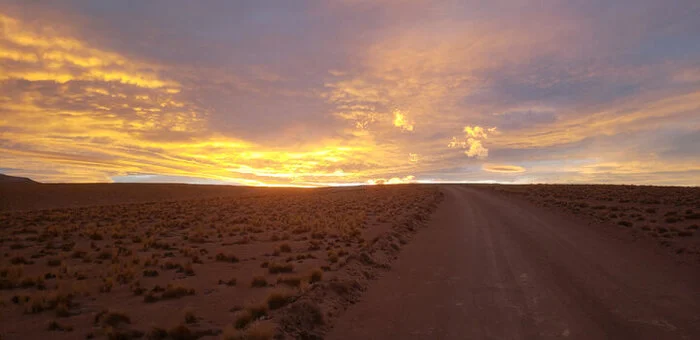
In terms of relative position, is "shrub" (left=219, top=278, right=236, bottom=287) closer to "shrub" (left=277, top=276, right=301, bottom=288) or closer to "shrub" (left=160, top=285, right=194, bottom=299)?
"shrub" (left=160, top=285, right=194, bottom=299)

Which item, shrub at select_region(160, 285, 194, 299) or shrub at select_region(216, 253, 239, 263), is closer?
shrub at select_region(160, 285, 194, 299)

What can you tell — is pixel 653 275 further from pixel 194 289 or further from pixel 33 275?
pixel 33 275

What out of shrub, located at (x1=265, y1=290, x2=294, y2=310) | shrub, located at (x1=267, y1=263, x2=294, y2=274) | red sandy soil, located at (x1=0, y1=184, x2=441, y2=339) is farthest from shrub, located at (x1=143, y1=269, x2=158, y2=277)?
shrub, located at (x1=265, y1=290, x2=294, y2=310)

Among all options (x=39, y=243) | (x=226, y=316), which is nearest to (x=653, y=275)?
(x=226, y=316)

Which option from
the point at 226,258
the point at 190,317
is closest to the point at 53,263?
the point at 226,258

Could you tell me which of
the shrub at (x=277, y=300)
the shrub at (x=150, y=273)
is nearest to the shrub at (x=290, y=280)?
the shrub at (x=277, y=300)

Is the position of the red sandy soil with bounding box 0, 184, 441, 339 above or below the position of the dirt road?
below

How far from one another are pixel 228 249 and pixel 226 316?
953cm

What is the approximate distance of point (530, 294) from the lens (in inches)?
351

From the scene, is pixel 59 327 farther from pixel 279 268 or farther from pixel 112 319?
pixel 279 268

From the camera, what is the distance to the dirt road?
274 inches

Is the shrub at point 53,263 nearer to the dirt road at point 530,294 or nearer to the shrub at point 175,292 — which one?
the shrub at point 175,292

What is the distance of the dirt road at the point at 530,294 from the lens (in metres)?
6.96

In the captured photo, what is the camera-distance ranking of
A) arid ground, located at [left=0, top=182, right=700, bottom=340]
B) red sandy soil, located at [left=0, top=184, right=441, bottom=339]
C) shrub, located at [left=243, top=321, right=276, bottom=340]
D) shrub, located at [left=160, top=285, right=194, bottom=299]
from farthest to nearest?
shrub, located at [left=160, top=285, right=194, bottom=299], red sandy soil, located at [left=0, top=184, right=441, bottom=339], arid ground, located at [left=0, top=182, right=700, bottom=340], shrub, located at [left=243, top=321, right=276, bottom=340]
